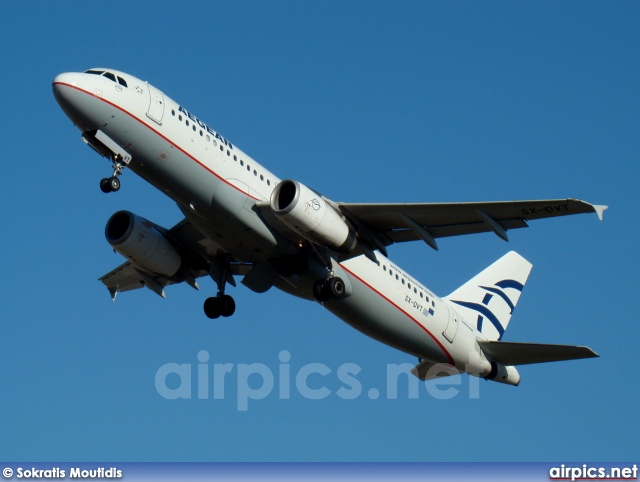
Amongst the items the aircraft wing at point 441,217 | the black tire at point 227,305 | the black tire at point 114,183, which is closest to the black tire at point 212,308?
the black tire at point 227,305

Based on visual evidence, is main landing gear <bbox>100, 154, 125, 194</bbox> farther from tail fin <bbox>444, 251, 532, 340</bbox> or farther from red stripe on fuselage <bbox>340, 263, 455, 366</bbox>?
tail fin <bbox>444, 251, 532, 340</bbox>

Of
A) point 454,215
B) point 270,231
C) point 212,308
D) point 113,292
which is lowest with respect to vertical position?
point 212,308

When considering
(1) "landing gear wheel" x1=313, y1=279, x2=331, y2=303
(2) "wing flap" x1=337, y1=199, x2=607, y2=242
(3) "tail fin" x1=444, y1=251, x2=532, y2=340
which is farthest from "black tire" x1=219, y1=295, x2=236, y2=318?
(3) "tail fin" x1=444, y1=251, x2=532, y2=340

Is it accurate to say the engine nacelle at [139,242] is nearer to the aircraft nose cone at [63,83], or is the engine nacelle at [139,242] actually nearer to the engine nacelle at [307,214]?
the engine nacelle at [307,214]

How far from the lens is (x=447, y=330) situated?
3775 cm

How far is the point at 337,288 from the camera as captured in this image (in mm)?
34000

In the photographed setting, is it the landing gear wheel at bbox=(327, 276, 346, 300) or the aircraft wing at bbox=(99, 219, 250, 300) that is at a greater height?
the aircraft wing at bbox=(99, 219, 250, 300)

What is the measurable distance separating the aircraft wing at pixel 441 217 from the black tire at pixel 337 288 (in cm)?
170

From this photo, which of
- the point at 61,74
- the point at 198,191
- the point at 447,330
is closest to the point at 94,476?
the point at 198,191

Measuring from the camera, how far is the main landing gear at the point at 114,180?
31094mm

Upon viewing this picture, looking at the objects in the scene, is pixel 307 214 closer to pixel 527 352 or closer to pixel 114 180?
pixel 114 180

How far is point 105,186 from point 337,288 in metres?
7.62

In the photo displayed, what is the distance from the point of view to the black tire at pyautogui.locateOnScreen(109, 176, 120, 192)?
31.2 meters

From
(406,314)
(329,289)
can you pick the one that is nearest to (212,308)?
(329,289)
